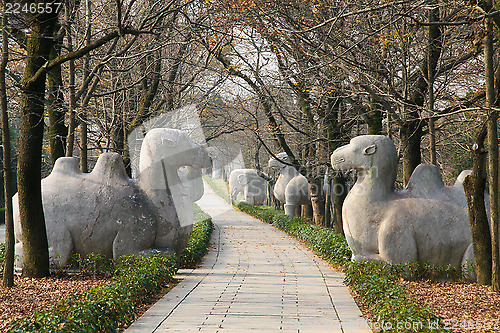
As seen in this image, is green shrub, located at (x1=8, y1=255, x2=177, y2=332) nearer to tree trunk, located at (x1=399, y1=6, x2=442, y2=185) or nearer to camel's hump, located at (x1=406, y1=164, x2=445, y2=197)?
camel's hump, located at (x1=406, y1=164, x2=445, y2=197)

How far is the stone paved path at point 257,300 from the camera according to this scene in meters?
6.29

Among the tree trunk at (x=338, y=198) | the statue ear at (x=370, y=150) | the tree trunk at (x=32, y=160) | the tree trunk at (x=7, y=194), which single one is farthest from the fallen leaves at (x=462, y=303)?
the tree trunk at (x=338, y=198)

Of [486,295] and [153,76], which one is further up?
[153,76]

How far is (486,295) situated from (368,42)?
22.1 ft

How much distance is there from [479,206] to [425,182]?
1.92m

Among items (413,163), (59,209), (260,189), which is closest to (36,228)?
(59,209)

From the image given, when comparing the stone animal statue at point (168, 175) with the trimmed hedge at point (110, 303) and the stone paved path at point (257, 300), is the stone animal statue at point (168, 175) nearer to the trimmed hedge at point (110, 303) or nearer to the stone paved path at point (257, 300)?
the trimmed hedge at point (110, 303)

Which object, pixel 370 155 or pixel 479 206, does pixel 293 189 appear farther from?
pixel 479 206

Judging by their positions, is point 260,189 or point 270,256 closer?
point 270,256

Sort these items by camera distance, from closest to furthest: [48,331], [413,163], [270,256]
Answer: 1. [48,331]
2. [413,163]
3. [270,256]

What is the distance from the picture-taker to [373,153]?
9.76 meters

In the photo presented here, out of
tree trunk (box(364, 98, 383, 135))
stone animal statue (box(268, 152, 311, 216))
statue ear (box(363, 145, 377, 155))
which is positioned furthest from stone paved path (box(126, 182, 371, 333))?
stone animal statue (box(268, 152, 311, 216))

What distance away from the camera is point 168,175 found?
10.2m

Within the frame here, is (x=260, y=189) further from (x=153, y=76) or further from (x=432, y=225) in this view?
(x=432, y=225)
